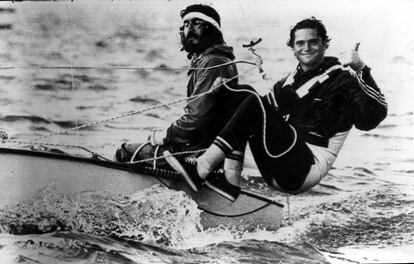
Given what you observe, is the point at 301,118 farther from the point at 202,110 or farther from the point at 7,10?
the point at 7,10

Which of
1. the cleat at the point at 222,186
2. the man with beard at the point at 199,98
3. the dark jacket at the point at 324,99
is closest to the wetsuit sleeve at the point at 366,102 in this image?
the dark jacket at the point at 324,99

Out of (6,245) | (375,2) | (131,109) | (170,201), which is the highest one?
(375,2)

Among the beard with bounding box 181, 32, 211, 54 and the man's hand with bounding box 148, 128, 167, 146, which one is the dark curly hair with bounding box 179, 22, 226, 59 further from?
the man's hand with bounding box 148, 128, 167, 146

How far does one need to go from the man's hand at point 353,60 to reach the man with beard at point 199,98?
2.79 feet

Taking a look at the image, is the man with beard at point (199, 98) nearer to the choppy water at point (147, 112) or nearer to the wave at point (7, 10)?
the choppy water at point (147, 112)

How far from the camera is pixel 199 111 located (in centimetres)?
416

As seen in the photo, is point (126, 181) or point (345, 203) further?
point (345, 203)

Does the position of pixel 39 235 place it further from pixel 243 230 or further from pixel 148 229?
pixel 243 230

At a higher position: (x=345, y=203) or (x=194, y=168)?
(x=194, y=168)

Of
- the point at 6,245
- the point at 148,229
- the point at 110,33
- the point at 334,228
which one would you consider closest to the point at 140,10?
the point at 110,33

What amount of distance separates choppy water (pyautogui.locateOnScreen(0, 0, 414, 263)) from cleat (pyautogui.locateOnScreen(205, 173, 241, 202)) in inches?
7.3

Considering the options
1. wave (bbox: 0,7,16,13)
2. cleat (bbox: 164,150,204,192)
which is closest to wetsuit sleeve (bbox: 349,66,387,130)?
cleat (bbox: 164,150,204,192)

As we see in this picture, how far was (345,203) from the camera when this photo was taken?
450 cm

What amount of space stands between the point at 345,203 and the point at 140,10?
2.14 m
